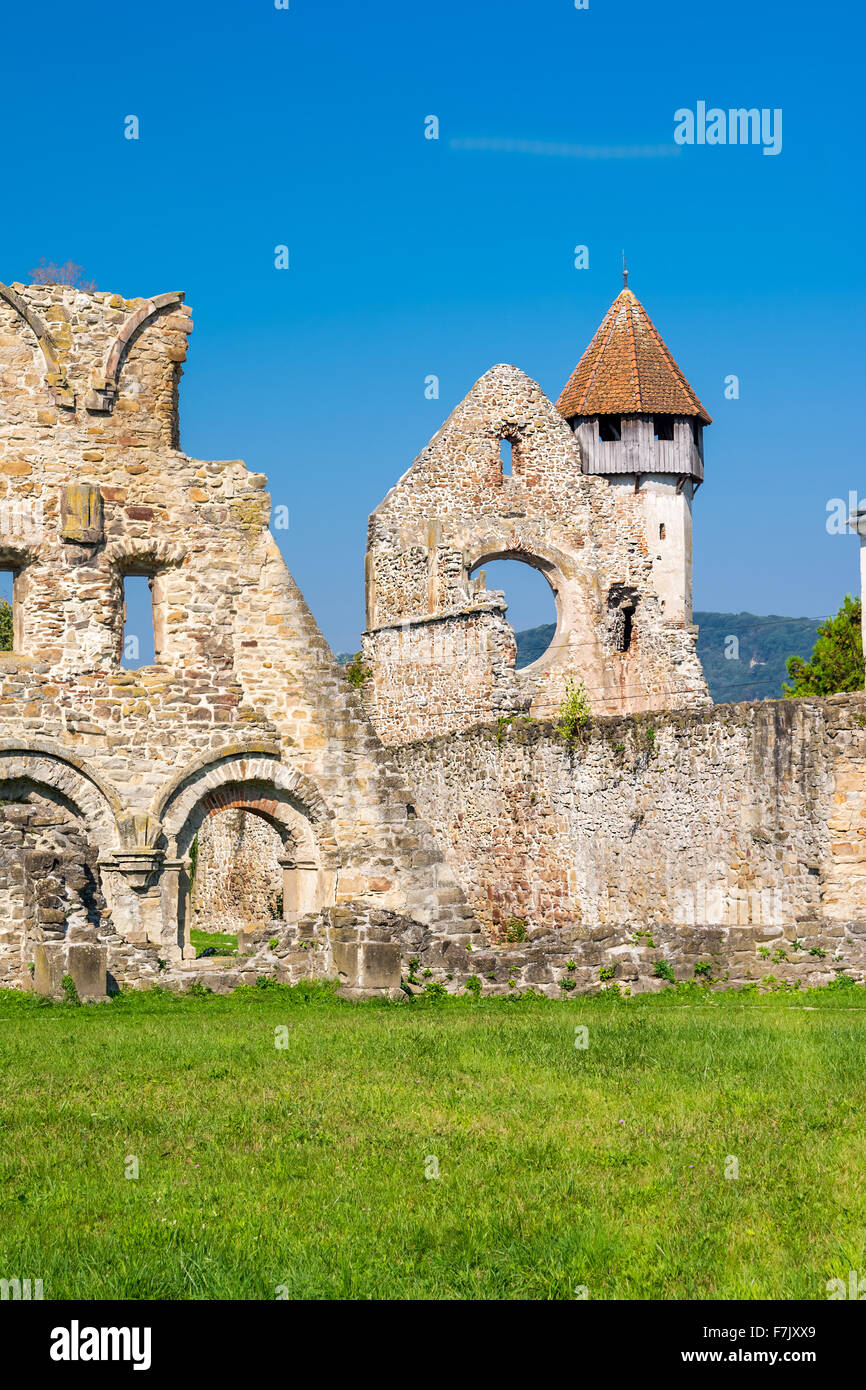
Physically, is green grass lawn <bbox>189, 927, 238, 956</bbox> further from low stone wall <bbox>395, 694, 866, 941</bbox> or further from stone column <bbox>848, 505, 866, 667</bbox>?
stone column <bbox>848, 505, 866, 667</bbox>

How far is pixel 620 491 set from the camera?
36406 mm

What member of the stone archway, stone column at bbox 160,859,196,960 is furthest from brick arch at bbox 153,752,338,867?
stone column at bbox 160,859,196,960

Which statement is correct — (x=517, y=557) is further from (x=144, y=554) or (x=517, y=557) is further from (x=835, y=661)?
(x=144, y=554)

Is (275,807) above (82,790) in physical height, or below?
below

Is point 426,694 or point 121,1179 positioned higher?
point 426,694

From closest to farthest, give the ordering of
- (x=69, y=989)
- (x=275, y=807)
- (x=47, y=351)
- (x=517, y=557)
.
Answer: (x=69, y=989) < (x=47, y=351) < (x=275, y=807) < (x=517, y=557)

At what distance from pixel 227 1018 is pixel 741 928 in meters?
5.92

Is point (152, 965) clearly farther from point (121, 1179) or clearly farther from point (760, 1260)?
point (760, 1260)

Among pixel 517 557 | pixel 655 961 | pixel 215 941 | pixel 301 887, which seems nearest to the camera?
pixel 655 961

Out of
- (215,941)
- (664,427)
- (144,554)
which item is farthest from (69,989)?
(664,427)

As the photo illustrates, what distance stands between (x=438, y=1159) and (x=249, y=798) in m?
11.2

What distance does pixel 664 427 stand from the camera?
37.3 metres

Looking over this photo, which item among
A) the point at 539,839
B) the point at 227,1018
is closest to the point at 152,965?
the point at 227,1018

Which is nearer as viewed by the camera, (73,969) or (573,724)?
(73,969)
